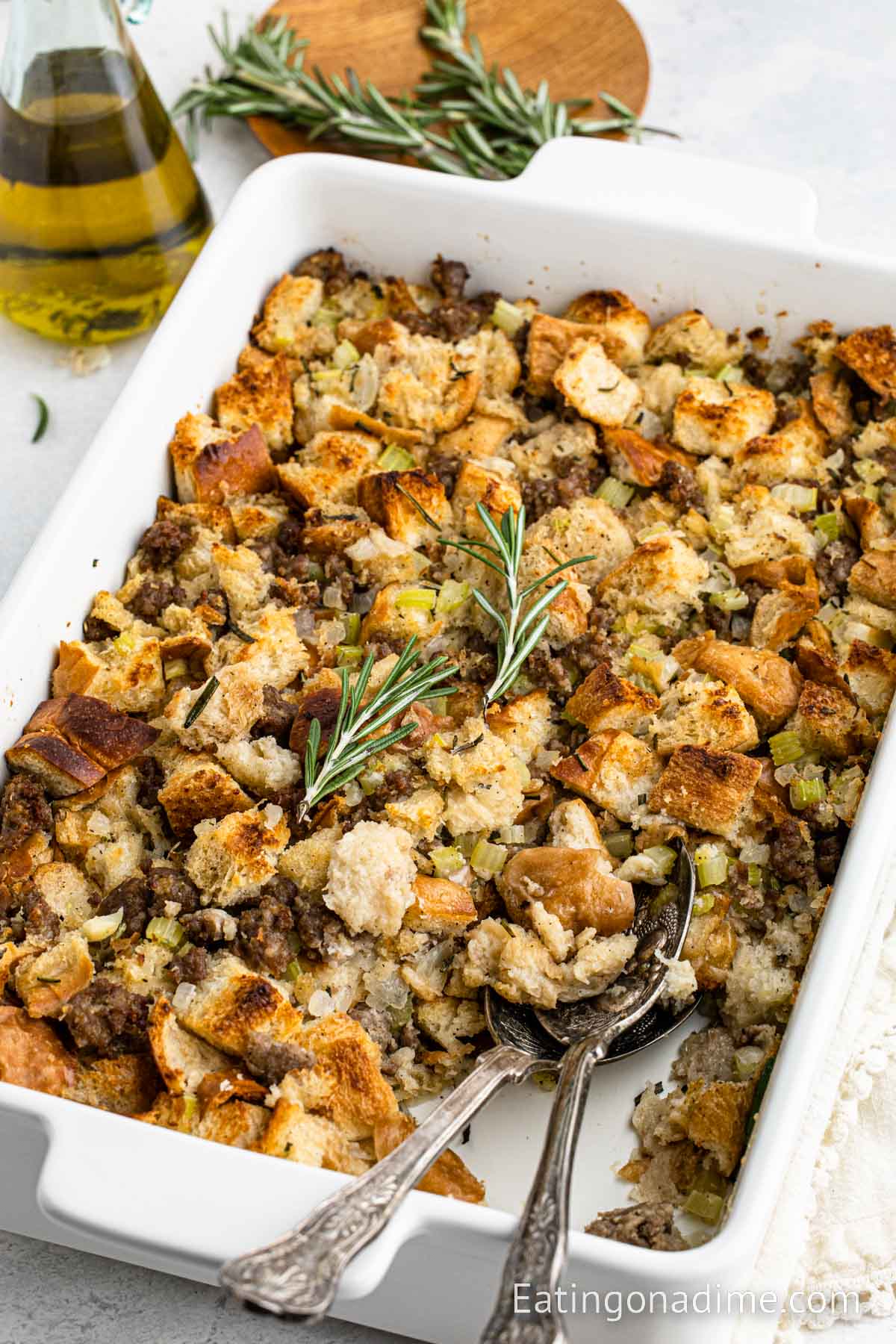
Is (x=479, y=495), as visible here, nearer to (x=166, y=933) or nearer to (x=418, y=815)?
(x=418, y=815)

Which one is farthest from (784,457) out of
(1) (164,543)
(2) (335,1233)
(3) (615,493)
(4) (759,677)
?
(2) (335,1233)

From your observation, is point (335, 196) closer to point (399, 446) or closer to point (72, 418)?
point (399, 446)

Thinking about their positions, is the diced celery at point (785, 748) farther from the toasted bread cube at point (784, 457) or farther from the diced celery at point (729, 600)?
the toasted bread cube at point (784, 457)

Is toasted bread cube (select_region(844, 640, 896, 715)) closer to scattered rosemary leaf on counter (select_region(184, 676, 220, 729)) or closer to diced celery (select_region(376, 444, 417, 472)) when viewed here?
diced celery (select_region(376, 444, 417, 472))

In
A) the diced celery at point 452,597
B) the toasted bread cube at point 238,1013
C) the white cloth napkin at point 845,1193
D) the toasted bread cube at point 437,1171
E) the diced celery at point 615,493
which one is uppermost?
the diced celery at point 452,597

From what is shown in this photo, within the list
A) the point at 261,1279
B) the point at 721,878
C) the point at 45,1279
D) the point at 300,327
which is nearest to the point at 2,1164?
the point at 45,1279

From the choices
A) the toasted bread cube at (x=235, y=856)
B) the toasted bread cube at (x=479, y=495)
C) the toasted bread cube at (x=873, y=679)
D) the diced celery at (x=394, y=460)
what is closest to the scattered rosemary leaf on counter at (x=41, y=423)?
the diced celery at (x=394, y=460)
